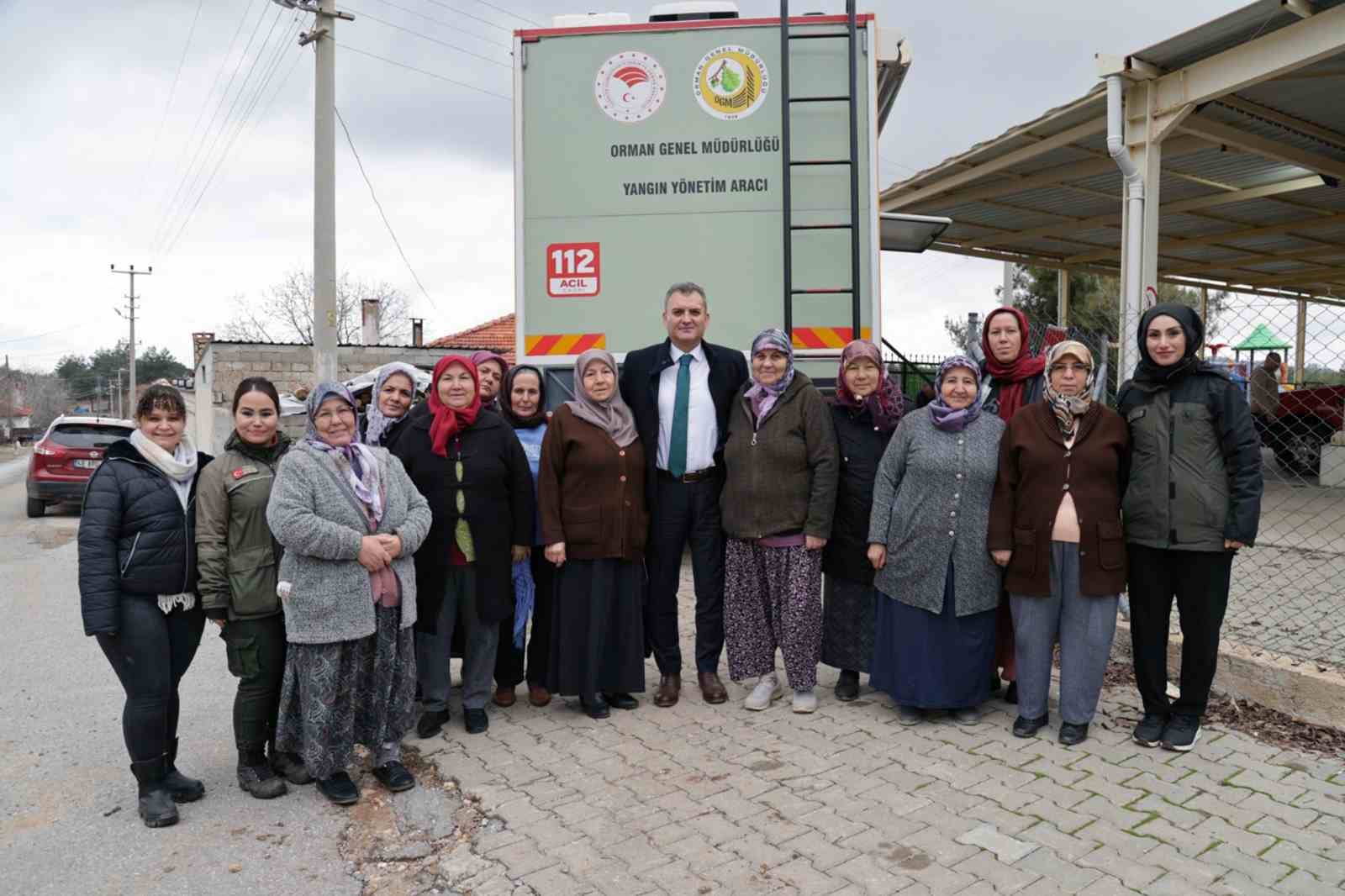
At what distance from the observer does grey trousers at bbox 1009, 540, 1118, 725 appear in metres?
3.91

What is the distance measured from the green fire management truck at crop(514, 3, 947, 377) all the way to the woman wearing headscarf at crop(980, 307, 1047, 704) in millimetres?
1353

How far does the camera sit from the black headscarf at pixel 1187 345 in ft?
12.3

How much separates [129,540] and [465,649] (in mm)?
1496

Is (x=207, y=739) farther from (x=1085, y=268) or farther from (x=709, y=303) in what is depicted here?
(x=1085, y=268)

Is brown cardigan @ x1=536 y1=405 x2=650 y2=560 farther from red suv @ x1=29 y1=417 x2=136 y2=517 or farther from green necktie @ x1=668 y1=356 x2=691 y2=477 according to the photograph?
red suv @ x1=29 y1=417 x2=136 y2=517

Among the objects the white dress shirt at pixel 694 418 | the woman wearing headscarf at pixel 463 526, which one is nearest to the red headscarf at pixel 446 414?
the woman wearing headscarf at pixel 463 526

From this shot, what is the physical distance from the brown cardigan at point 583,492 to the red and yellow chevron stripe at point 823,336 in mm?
1784

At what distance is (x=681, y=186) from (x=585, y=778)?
354 centimetres

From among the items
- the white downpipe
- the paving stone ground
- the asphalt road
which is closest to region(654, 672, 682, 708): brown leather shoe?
the paving stone ground

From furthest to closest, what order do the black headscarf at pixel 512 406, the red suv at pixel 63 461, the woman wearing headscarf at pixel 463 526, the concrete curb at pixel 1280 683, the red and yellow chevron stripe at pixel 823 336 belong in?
the red suv at pixel 63 461, the red and yellow chevron stripe at pixel 823 336, the black headscarf at pixel 512 406, the woman wearing headscarf at pixel 463 526, the concrete curb at pixel 1280 683

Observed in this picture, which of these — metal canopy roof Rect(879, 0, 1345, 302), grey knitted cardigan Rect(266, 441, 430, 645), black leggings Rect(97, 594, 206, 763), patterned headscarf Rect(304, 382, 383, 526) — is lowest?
black leggings Rect(97, 594, 206, 763)

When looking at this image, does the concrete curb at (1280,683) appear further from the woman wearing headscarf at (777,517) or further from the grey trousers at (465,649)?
the grey trousers at (465,649)

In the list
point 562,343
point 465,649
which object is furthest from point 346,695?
point 562,343

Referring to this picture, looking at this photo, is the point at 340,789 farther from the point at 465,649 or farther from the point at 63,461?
the point at 63,461
